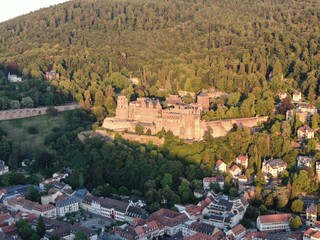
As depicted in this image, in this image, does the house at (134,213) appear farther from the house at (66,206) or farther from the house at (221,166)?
the house at (221,166)

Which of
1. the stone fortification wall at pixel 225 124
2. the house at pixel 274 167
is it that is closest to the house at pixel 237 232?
the house at pixel 274 167

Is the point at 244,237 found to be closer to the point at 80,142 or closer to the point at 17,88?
the point at 80,142

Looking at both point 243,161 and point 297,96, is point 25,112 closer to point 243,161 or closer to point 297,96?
point 243,161

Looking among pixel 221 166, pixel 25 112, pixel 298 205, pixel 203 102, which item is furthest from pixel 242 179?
pixel 25 112

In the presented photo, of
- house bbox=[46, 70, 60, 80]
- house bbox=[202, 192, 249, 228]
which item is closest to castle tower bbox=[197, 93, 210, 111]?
house bbox=[202, 192, 249, 228]

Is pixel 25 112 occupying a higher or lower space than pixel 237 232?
higher

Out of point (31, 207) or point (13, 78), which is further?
point (13, 78)

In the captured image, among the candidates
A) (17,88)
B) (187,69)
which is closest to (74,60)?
(17,88)
